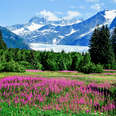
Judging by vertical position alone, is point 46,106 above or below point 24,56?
below

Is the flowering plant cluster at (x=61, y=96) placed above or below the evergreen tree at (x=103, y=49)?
below

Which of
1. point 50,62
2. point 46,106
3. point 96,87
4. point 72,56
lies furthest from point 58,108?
point 72,56

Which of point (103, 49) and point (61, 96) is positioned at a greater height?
point (103, 49)

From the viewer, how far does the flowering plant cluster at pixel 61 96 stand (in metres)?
11.1

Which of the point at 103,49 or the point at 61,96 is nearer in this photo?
the point at 61,96

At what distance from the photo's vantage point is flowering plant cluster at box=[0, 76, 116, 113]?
438 inches

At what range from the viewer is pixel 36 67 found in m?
40.3

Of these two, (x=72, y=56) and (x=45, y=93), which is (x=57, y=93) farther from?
(x=72, y=56)

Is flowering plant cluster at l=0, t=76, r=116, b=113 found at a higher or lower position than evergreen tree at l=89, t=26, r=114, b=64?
lower

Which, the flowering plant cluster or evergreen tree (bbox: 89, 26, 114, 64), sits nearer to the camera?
the flowering plant cluster

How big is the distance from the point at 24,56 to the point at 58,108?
32375 mm

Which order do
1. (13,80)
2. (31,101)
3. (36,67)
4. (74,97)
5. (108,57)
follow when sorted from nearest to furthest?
(31,101)
(74,97)
(13,80)
(36,67)
(108,57)

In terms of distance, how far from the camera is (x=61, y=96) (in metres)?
12.9

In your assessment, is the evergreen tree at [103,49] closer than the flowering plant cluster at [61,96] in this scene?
No
